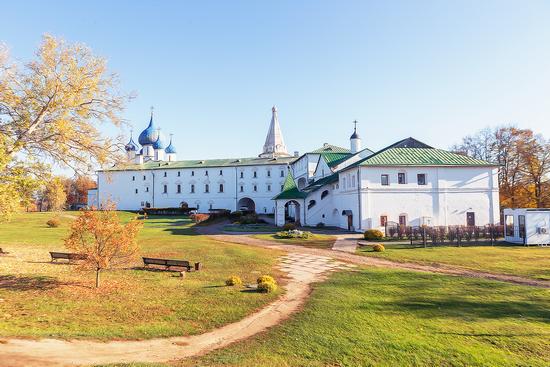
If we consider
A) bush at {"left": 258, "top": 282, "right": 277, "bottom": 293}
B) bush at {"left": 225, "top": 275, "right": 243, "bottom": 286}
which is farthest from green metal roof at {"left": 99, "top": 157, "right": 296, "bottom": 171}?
bush at {"left": 258, "top": 282, "right": 277, "bottom": 293}

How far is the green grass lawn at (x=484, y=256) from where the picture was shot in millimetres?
17453

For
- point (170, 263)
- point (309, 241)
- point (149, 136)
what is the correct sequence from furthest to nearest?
point (149, 136)
point (309, 241)
point (170, 263)

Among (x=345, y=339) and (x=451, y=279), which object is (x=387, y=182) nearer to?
(x=451, y=279)

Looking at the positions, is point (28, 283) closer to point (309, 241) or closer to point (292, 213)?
point (309, 241)

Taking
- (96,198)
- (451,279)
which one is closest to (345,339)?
(451,279)

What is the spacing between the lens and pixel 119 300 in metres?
11.6

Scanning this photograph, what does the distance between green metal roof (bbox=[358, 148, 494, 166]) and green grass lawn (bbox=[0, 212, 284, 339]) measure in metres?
19.9

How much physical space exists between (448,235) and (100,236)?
23.8m

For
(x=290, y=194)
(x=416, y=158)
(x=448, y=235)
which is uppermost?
(x=416, y=158)

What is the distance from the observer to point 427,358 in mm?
7848

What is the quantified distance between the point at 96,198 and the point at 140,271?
67032mm

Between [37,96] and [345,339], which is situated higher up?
[37,96]

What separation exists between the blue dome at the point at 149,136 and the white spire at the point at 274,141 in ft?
86.3

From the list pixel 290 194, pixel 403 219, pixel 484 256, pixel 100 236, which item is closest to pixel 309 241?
pixel 403 219
